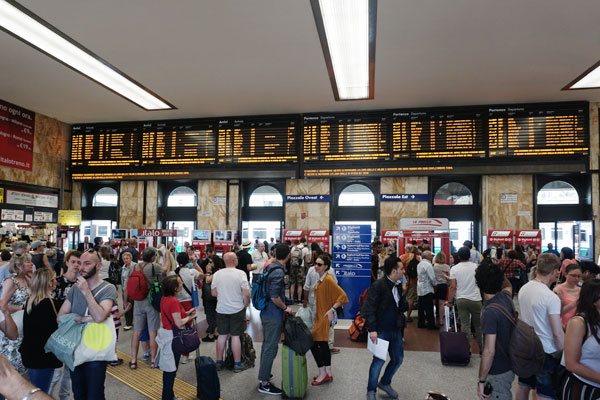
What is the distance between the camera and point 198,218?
47.3 ft

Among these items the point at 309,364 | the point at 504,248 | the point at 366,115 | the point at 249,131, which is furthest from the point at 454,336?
the point at 249,131

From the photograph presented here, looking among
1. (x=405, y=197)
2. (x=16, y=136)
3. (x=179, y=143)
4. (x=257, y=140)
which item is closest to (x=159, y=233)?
(x=179, y=143)

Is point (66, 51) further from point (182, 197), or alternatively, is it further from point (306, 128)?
point (182, 197)

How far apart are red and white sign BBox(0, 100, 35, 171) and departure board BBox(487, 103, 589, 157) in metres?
14.4

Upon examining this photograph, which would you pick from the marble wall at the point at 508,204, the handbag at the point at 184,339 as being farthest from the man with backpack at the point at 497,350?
the marble wall at the point at 508,204

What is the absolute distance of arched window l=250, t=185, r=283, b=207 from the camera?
47.9ft

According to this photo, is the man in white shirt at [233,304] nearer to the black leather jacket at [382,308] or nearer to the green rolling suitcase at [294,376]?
the green rolling suitcase at [294,376]

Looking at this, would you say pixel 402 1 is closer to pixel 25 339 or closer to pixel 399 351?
pixel 399 351

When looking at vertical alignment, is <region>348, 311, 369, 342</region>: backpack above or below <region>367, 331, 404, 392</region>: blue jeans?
below

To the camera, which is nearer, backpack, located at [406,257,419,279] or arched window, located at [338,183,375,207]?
backpack, located at [406,257,419,279]

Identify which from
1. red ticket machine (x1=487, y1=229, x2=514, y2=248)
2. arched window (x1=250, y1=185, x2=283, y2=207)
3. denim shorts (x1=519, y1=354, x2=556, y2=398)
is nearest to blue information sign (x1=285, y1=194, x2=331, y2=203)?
arched window (x1=250, y1=185, x2=283, y2=207)

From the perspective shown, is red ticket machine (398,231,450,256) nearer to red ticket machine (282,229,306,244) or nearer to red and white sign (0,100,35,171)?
red ticket machine (282,229,306,244)

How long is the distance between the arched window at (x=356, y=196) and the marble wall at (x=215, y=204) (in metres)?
3.71

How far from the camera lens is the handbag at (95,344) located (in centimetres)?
306
